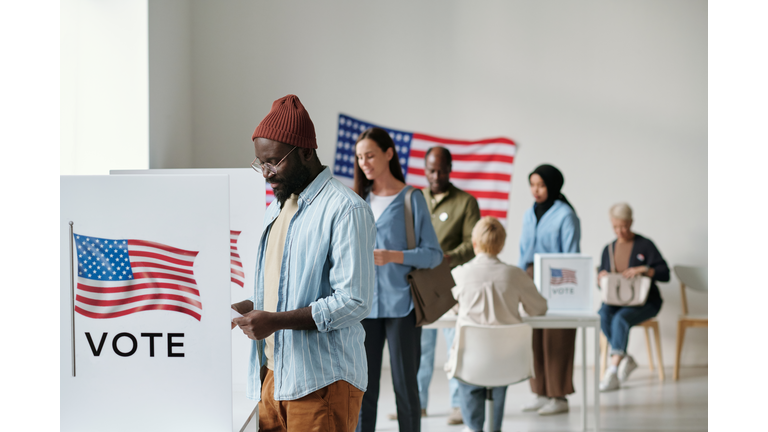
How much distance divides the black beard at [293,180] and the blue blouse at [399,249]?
1043mm

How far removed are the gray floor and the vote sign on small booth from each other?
790mm

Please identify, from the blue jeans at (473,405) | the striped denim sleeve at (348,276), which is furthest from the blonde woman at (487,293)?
the striped denim sleeve at (348,276)

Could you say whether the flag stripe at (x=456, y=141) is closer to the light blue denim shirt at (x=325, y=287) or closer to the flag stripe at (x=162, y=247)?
the light blue denim shirt at (x=325, y=287)

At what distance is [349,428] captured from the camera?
1.49m

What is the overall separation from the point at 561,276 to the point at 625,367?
1961 millimetres

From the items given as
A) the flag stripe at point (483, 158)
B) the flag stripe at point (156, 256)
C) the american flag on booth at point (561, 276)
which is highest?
the flag stripe at point (483, 158)

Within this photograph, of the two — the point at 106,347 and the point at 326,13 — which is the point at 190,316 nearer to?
the point at 106,347

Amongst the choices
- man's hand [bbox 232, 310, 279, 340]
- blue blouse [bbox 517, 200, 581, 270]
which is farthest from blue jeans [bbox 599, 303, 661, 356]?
man's hand [bbox 232, 310, 279, 340]

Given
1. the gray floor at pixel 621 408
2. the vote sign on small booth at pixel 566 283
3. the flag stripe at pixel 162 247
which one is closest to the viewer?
the flag stripe at pixel 162 247

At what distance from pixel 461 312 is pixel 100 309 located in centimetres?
201

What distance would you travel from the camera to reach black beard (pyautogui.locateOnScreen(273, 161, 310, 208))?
4.91 ft

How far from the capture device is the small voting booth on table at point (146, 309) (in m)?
1.30

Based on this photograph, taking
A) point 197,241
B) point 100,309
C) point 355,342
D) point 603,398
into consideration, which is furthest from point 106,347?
Result: point 603,398

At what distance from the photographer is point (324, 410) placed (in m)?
1.44
